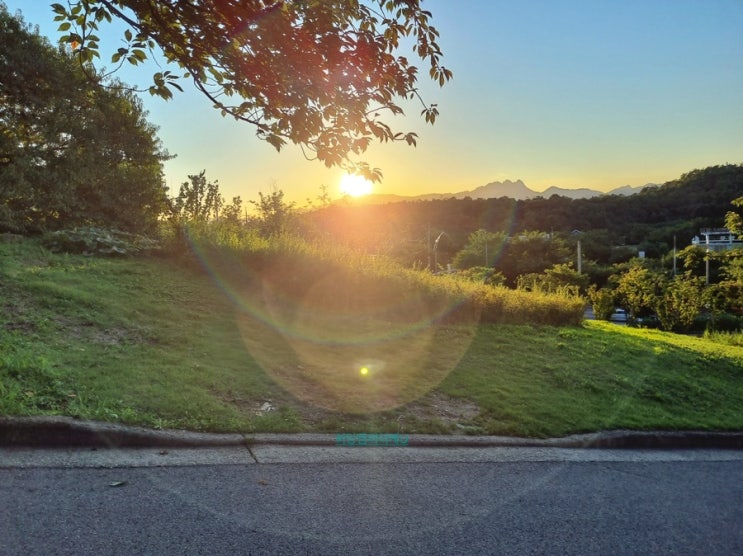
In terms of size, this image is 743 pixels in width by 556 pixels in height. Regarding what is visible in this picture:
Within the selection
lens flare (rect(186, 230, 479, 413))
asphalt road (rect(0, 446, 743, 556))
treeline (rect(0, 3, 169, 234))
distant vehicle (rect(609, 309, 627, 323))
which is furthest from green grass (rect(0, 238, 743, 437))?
distant vehicle (rect(609, 309, 627, 323))

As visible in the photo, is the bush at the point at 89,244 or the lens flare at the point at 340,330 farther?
the bush at the point at 89,244

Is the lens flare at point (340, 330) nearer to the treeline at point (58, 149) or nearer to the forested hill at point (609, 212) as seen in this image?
the treeline at point (58, 149)

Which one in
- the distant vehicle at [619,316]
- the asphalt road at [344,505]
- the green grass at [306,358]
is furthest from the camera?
the distant vehicle at [619,316]

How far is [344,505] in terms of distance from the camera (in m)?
2.80

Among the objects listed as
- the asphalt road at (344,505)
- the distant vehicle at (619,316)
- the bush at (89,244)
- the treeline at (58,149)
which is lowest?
the distant vehicle at (619,316)

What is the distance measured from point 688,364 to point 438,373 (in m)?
5.26

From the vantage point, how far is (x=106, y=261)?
894 centimetres

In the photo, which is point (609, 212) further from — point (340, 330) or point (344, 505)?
point (344, 505)

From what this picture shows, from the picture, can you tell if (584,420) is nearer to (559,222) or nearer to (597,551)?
(597,551)

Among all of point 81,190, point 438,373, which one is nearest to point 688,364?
point 438,373

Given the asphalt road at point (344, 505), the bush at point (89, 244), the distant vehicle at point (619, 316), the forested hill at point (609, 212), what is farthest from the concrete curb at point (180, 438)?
the forested hill at point (609, 212)

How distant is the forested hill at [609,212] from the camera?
57.3m

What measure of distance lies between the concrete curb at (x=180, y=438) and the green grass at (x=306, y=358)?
123 mm

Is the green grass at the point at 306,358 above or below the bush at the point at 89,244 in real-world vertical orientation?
below
